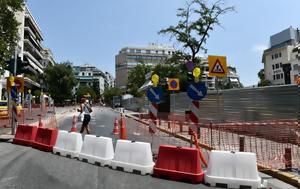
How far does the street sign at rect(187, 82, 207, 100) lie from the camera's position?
35.1ft

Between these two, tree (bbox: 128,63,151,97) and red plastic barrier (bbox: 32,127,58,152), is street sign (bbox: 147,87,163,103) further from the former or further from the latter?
tree (bbox: 128,63,151,97)

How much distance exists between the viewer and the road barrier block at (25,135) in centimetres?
1249

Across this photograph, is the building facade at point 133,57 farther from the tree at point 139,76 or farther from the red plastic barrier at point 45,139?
the red plastic barrier at point 45,139

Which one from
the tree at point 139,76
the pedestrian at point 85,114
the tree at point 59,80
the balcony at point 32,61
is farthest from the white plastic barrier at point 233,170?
the tree at point 59,80

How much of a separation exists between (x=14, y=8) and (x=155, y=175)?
22.1 metres

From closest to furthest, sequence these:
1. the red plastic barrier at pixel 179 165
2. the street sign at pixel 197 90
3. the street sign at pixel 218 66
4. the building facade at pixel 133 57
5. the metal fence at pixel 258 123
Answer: the red plastic barrier at pixel 179 165 → the metal fence at pixel 258 123 → the street sign at pixel 197 90 → the street sign at pixel 218 66 → the building facade at pixel 133 57

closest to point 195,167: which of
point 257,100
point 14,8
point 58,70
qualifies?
point 257,100

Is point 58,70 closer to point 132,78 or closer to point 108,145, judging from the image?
point 132,78

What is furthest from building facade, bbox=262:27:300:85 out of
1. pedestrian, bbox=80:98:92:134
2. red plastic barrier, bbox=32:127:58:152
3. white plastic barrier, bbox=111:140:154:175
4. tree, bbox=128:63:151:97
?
white plastic barrier, bbox=111:140:154:175

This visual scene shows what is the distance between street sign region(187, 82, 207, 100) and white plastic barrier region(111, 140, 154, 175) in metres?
3.35

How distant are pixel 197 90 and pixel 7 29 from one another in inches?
768

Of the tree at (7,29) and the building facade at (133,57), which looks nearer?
the tree at (7,29)

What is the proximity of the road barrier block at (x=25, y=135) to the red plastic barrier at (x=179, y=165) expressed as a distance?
6354 mm

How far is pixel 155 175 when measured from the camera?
7.71 metres
